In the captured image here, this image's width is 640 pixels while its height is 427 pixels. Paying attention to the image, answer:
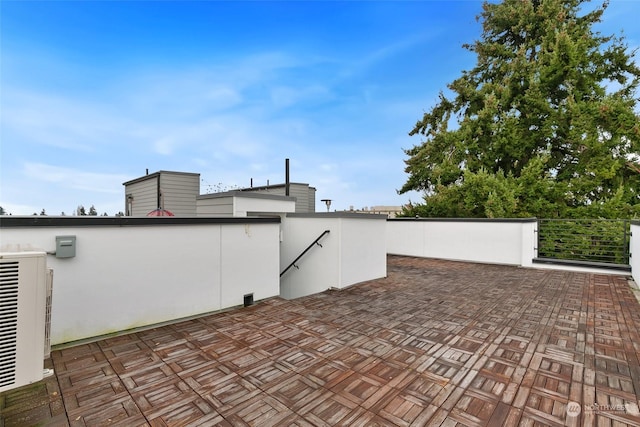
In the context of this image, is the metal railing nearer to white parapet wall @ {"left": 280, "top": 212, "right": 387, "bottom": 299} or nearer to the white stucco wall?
white parapet wall @ {"left": 280, "top": 212, "right": 387, "bottom": 299}

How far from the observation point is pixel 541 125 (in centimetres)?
1178

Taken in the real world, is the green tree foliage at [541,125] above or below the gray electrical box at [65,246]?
above

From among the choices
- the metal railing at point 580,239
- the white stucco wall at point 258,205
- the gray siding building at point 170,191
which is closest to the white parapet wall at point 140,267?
the white stucco wall at point 258,205

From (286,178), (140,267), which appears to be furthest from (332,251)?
(286,178)

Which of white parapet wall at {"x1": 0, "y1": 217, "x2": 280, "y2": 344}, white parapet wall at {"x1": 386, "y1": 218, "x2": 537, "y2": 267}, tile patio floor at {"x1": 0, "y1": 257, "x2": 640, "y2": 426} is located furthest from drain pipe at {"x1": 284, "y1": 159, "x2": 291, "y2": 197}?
tile patio floor at {"x1": 0, "y1": 257, "x2": 640, "y2": 426}

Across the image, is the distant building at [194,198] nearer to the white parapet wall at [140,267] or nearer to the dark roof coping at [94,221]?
the white parapet wall at [140,267]

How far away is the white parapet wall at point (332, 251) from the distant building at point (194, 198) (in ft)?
2.70

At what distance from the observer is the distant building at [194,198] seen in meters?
6.19

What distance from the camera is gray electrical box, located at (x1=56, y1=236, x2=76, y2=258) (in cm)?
264

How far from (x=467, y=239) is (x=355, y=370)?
7837 millimetres

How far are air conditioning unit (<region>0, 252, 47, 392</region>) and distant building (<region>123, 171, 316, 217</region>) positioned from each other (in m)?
4.24

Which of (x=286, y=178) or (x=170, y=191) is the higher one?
(x=286, y=178)

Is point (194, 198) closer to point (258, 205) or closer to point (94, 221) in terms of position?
point (258, 205)

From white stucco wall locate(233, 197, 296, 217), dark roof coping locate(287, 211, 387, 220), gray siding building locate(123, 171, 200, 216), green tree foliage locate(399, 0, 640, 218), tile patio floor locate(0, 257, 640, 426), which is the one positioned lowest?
tile patio floor locate(0, 257, 640, 426)
